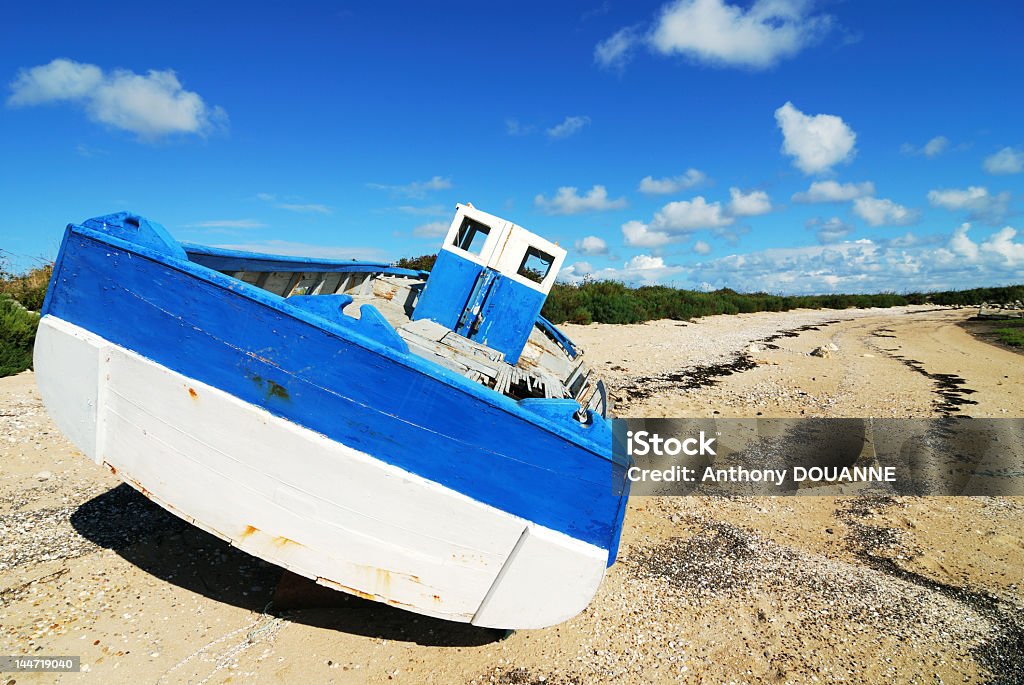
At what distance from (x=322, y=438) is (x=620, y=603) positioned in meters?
2.50

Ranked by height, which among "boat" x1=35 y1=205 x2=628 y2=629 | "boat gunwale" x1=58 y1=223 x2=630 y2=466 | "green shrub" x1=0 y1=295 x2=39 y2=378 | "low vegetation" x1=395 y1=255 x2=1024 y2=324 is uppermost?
"low vegetation" x1=395 y1=255 x2=1024 y2=324

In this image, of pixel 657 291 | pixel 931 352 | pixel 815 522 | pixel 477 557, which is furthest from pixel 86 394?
pixel 657 291

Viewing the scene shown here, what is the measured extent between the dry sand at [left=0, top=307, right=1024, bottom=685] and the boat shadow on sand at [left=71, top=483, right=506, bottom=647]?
0.05 ft

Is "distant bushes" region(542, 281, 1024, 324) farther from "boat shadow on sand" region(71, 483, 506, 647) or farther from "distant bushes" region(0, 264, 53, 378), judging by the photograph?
"boat shadow on sand" region(71, 483, 506, 647)

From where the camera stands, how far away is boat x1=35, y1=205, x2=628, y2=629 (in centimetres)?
302

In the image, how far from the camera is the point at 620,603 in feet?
13.5

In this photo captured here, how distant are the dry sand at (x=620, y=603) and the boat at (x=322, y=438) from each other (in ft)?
1.72

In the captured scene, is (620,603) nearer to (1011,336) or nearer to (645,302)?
(645,302)

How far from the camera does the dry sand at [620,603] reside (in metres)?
3.38

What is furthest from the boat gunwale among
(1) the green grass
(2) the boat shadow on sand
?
(1) the green grass

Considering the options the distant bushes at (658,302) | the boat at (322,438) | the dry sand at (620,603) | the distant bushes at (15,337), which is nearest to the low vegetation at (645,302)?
the distant bushes at (658,302)

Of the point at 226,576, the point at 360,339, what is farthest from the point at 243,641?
the point at 360,339

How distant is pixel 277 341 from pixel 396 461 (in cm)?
90

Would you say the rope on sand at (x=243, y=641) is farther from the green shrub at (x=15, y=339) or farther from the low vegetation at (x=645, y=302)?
the low vegetation at (x=645, y=302)
